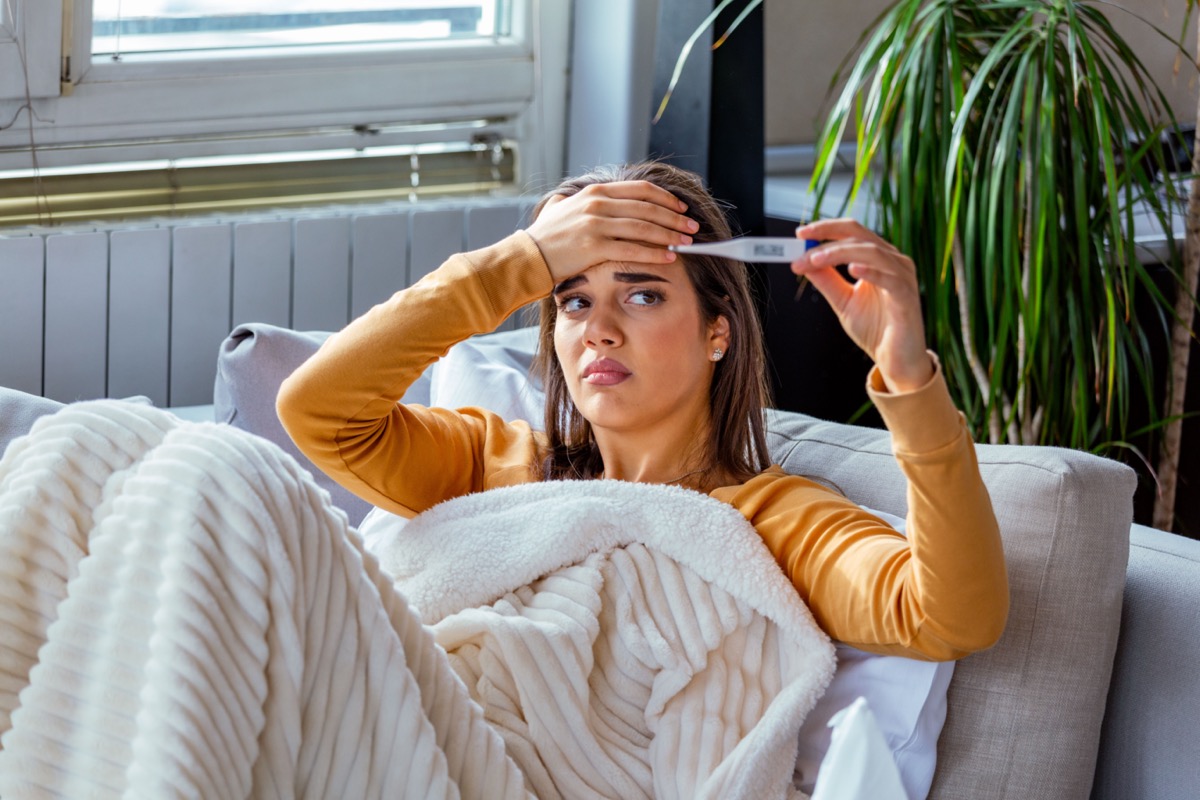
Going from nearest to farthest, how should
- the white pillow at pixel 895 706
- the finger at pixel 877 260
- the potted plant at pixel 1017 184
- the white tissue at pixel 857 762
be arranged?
the white tissue at pixel 857 762 < the finger at pixel 877 260 < the white pillow at pixel 895 706 < the potted plant at pixel 1017 184

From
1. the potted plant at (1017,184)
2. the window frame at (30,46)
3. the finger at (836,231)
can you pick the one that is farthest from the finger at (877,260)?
the window frame at (30,46)

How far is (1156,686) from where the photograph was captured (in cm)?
133

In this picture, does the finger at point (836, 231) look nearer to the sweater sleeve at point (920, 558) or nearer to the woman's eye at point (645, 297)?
the sweater sleeve at point (920, 558)

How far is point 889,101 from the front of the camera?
6.05ft

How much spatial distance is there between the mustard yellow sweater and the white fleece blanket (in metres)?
0.06

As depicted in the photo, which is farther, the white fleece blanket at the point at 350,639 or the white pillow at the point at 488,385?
the white pillow at the point at 488,385

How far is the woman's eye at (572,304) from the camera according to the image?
153cm

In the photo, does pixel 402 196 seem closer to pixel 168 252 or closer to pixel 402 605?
pixel 168 252

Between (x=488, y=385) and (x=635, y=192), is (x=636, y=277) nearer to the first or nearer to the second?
(x=635, y=192)

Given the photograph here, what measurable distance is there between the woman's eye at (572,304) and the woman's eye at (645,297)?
0.06 m

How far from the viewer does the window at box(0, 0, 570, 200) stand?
235 centimetres

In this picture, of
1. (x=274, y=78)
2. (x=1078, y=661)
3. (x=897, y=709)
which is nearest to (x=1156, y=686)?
(x=1078, y=661)

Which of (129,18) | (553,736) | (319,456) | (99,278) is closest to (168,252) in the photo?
(99,278)

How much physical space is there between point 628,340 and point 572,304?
0.08 metres
